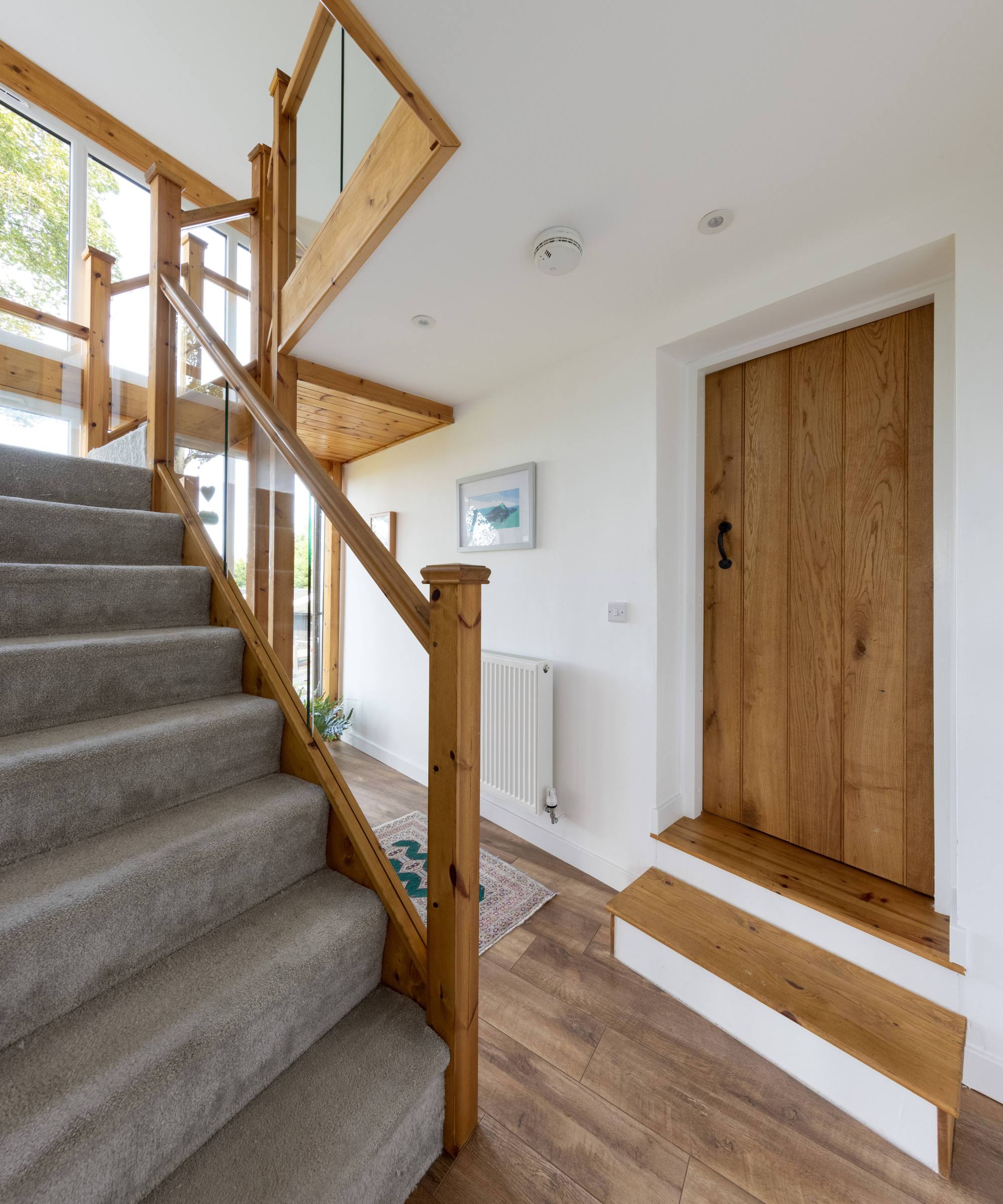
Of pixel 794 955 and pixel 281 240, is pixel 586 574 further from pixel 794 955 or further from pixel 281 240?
pixel 281 240

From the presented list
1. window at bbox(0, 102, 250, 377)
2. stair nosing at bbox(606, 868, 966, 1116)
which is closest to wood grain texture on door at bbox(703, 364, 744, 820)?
stair nosing at bbox(606, 868, 966, 1116)

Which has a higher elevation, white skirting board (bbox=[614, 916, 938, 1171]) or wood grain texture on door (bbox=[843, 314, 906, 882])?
wood grain texture on door (bbox=[843, 314, 906, 882])

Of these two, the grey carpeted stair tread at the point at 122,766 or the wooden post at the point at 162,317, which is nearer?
the grey carpeted stair tread at the point at 122,766

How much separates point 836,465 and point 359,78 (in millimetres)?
2161

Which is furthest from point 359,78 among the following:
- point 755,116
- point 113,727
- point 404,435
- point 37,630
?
point 113,727

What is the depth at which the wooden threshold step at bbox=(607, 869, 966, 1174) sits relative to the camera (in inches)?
46.2

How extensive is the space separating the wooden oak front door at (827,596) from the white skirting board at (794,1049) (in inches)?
26.7

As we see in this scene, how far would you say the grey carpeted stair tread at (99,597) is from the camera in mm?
1376

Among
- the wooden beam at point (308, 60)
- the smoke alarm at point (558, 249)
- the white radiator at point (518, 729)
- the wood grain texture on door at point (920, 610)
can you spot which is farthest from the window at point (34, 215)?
the wood grain texture on door at point (920, 610)

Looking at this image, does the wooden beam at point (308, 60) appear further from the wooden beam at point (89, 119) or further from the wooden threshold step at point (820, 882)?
the wooden threshold step at point (820, 882)

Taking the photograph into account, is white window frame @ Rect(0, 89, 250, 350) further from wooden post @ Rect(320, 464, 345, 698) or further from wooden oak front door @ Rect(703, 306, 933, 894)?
wooden oak front door @ Rect(703, 306, 933, 894)

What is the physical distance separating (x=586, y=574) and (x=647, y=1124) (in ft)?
5.95

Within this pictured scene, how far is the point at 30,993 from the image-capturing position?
32.5 inches

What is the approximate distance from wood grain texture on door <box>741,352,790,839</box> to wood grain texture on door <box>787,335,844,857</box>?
0.03m
